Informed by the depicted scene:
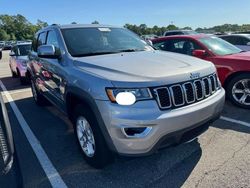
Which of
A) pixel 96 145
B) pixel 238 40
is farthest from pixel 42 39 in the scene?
pixel 238 40

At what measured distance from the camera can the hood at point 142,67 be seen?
2938 mm

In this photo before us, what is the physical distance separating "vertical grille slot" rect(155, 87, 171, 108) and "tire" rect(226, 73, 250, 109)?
10.5ft

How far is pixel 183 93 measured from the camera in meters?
3.04

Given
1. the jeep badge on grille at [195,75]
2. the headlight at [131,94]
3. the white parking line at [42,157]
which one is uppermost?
the jeep badge on grille at [195,75]

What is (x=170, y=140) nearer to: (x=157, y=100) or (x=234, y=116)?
(x=157, y=100)

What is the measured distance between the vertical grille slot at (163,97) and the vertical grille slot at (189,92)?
10.5 inches

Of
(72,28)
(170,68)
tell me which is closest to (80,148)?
(170,68)

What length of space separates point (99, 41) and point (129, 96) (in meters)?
1.71

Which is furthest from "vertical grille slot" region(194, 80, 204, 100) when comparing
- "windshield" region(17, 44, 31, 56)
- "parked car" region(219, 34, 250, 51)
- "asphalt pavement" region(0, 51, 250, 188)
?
"windshield" region(17, 44, 31, 56)

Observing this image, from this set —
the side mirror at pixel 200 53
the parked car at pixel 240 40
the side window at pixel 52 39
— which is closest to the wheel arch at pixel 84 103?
the side window at pixel 52 39

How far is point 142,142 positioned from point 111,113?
440 millimetres

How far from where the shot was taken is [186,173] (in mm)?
3244

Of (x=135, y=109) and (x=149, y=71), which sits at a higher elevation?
(x=149, y=71)

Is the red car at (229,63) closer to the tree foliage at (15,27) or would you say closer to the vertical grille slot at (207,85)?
the vertical grille slot at (207,85)
